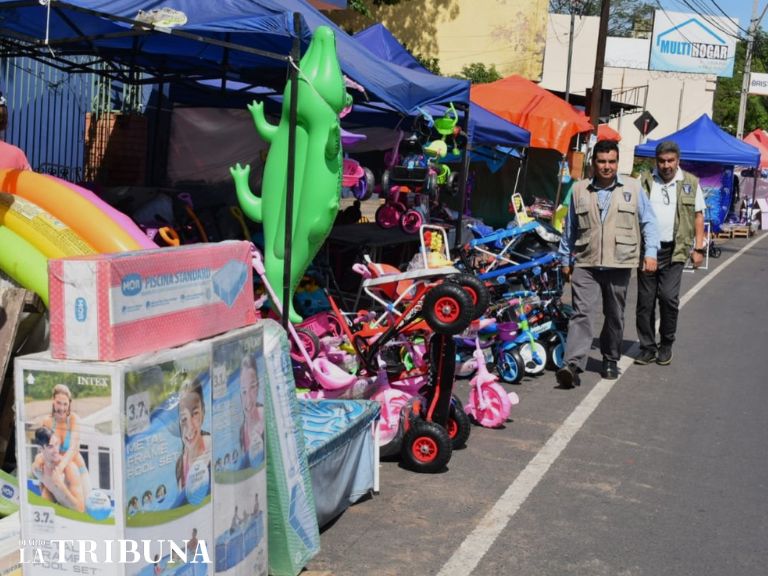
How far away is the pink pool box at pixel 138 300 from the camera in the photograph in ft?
11.0

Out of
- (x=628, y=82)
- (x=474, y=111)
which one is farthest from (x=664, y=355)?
(x=628, y=82)

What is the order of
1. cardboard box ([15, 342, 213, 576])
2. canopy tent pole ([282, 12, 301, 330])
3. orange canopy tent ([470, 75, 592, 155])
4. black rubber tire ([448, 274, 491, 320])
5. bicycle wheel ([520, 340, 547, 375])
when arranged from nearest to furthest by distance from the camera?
cardboard box ([15, 342, 213, 576]) < canopy tent pole ([282, 12, 301, 330]) < black rubber tire ([448, 274, 491, 320]) < bicycle wheel ([520, 340, 547, 375]) < orange canopy tent ([470, 75, 592, 155])

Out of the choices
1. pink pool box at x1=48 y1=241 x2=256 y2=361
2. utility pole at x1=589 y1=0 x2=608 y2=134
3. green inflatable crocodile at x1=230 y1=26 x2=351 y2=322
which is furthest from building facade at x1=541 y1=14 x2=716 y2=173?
pink pool box at x1=48 y1=241 x2=256 y2=361

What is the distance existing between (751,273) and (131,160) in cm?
1177

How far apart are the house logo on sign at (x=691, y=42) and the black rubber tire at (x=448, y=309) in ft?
173

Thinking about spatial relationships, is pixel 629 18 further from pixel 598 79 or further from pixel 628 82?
pixel 598 79

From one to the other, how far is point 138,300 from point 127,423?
472mm

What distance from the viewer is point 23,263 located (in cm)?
514

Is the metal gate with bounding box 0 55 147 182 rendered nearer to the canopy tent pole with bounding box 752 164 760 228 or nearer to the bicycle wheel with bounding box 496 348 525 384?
the bicycle wheel with bounding box 496 348 525 384

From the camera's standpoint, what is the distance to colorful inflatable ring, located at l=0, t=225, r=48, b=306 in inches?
201

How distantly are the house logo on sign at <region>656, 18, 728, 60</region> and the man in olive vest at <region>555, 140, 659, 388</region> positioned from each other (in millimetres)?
49558

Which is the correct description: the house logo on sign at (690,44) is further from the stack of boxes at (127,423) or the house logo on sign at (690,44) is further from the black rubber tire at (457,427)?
the stack of boxes at (127,423)

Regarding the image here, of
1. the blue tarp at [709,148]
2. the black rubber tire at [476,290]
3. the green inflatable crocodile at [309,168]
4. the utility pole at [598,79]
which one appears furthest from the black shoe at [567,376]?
the blue tarp at [709,148]

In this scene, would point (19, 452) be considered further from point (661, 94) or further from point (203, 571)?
point (661, 94)
